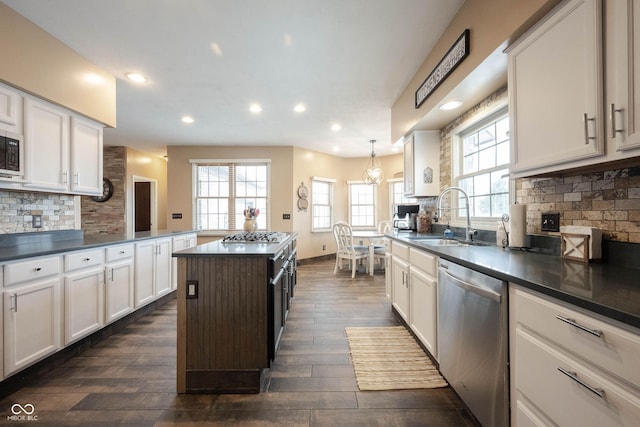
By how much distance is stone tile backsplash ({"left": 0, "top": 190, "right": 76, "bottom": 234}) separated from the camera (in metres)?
2.37

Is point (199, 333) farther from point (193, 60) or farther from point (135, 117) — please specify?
point (135, 117)

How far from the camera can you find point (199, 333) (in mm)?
1806

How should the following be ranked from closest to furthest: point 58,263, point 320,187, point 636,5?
point 636,5 < point 58,263 < point 320,187

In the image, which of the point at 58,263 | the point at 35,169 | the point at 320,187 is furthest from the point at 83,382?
the point at 320,187

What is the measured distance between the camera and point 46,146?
2445mm

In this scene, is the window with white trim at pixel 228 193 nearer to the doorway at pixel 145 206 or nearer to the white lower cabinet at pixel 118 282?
the doorway at pixel 145 206

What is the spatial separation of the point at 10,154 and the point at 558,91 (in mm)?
3559

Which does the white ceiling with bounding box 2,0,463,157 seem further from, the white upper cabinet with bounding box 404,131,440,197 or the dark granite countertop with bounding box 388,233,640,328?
the dark granite countertop with bounding box 388,233,640,328

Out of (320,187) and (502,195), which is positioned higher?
(320,187)

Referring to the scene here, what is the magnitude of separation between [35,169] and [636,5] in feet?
12.4

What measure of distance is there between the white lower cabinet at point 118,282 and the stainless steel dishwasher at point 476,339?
281 centimetres

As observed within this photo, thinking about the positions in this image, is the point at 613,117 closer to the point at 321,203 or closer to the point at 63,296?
the point at 63,296

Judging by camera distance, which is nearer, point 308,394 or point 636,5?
point 636,5

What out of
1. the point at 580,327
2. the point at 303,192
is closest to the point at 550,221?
the point at 580,327
